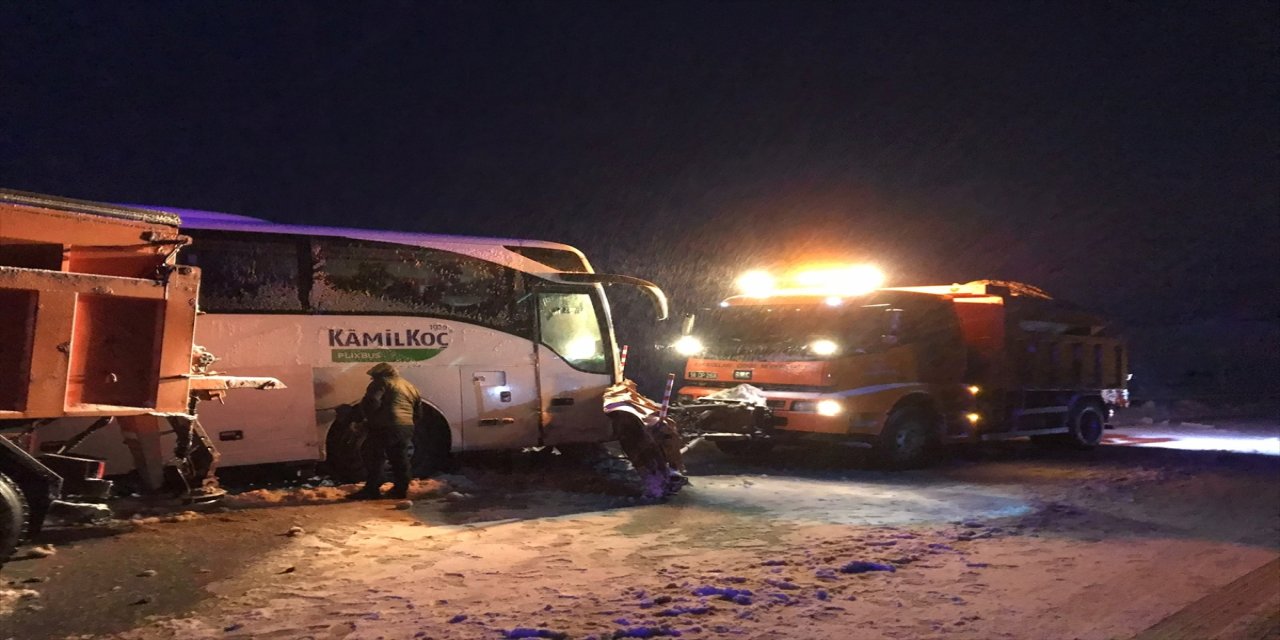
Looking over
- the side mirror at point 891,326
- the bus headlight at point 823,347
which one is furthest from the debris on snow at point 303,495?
the side mirror at point 891,326

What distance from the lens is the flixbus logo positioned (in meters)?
9.43

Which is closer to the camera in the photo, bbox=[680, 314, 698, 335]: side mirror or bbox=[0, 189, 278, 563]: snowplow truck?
bbox=[0, 189, 278, 563]: snowplow truck

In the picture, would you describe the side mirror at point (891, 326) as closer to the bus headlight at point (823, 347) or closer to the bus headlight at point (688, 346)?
the bus headlight at point (823, 347)

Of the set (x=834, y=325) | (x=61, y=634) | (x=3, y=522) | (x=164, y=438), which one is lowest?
(x=61, y=634)

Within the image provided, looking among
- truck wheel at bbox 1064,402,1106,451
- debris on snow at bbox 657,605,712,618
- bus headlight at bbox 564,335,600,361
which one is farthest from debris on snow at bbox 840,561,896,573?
truck wheel at bbox 1064,402,1106,451

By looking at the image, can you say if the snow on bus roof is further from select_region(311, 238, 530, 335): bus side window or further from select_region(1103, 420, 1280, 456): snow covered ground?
select_region(1103, 420, 1280, 456): snow covered ground

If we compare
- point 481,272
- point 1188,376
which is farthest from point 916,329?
point 1188,376

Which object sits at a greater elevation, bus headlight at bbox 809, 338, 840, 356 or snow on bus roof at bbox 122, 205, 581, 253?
snow on bus roof at bbox 122, 205, 581, 253

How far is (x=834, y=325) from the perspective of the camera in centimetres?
1242

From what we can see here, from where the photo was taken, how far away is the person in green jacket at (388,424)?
887 centimetres

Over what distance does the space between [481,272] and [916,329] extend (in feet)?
21.2

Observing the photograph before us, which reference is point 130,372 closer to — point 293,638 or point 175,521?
point 175,521

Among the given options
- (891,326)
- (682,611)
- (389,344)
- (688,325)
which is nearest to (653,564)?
(682,611)

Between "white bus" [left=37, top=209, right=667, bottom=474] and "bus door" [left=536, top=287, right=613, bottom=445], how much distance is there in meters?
0.01
